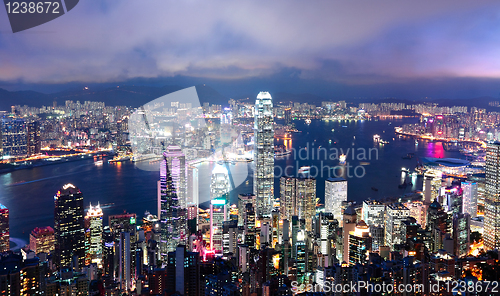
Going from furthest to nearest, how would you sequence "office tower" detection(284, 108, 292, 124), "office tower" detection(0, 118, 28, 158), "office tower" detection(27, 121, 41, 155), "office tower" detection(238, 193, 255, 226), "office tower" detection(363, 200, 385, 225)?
"office tower" detection(284, 108, 292, 124)
"office tower" detection(27, 121, 41, 155)
"office tower" detection(0, 118, 28, 158)
"office tower" detection(238, 193, 255, 226)
"office tower" detection(363, 200, 385, 225)

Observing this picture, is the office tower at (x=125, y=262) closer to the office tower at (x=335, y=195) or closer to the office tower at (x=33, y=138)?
the office tower at (x=335, y=195)

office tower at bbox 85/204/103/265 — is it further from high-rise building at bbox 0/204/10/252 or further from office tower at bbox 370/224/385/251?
office tower at bbox 370/224/385/251

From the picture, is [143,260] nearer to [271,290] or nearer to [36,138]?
[271,290]

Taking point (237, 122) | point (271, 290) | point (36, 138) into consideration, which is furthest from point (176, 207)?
point (36, 138)

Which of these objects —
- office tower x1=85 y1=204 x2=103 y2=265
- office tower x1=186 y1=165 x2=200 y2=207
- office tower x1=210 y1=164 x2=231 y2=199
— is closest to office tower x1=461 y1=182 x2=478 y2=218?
office tower x1=210 y1=164 x2=231 y2=199

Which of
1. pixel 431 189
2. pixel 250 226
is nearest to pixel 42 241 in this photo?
pixel 250 226

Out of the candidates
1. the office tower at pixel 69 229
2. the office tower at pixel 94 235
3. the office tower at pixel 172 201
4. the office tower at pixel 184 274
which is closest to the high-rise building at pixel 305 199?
the office tower at pixel 172 201
